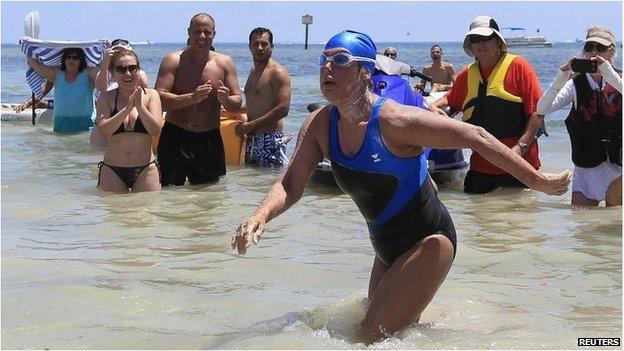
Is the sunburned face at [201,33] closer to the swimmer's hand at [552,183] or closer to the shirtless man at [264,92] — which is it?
the shirtless man at [264,92]

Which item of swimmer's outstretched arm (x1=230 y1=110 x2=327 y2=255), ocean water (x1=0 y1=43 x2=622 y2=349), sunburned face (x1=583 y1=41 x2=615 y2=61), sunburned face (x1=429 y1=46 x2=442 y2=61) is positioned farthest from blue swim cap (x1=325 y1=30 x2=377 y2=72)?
sunburned face (x1=429 y1=46 x2=442 y2=61)

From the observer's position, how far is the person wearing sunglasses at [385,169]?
13.4ft

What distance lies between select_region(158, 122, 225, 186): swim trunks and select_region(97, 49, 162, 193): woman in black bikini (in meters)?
0.64

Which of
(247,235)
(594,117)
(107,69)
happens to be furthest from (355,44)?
(107,69)

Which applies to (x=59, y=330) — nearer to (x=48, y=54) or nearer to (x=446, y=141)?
(x=446, y=141)

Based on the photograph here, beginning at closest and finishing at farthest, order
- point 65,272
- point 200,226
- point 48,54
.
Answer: point 65,272 → point 200,226 → point 48,54

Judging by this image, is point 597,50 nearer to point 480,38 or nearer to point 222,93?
point 480,38

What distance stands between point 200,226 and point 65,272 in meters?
1.76

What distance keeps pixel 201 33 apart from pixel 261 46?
130 centimetres

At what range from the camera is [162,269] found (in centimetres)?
630

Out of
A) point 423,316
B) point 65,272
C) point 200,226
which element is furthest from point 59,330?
point 200,226

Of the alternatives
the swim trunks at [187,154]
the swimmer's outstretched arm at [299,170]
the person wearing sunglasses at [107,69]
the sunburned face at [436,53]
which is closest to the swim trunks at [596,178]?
the swim trunks at [187,154]

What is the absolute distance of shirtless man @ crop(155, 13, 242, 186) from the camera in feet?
29.9

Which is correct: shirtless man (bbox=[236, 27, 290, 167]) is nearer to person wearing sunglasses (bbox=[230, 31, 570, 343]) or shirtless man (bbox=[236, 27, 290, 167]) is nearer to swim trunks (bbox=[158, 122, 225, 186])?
swim trunks (bbox=[158, 122, 225, 186])
